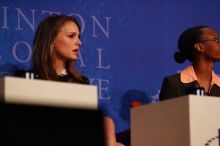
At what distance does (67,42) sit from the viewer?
95.8 inches

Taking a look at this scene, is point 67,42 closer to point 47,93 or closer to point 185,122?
point 185,122

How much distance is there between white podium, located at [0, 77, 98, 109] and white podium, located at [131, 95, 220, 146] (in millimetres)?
541

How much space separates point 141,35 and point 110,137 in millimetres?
903

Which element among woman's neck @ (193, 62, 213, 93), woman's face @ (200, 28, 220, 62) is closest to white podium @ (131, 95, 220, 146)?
woman's neck @ (193, 62, 213, 93)

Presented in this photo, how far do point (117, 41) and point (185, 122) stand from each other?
4.38 feet

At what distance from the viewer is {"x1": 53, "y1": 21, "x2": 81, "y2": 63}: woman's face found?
2.38 m

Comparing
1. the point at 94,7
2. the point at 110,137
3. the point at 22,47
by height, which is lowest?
the point at 110,137

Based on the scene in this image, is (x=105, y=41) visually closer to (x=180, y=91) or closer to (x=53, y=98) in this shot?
(x=180, y=91)

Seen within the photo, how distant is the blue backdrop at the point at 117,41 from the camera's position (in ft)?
8.71

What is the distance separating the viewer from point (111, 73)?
2.88m

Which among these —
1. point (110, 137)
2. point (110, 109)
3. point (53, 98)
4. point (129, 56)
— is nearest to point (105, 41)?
point (129, 56)

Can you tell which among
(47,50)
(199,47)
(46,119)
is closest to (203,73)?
(199,47)

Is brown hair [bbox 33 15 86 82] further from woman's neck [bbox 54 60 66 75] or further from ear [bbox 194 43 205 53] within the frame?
ear [bbox 194 43 205 53]

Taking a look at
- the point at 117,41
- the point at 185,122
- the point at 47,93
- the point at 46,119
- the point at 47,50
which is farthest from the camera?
the point at 117,41
